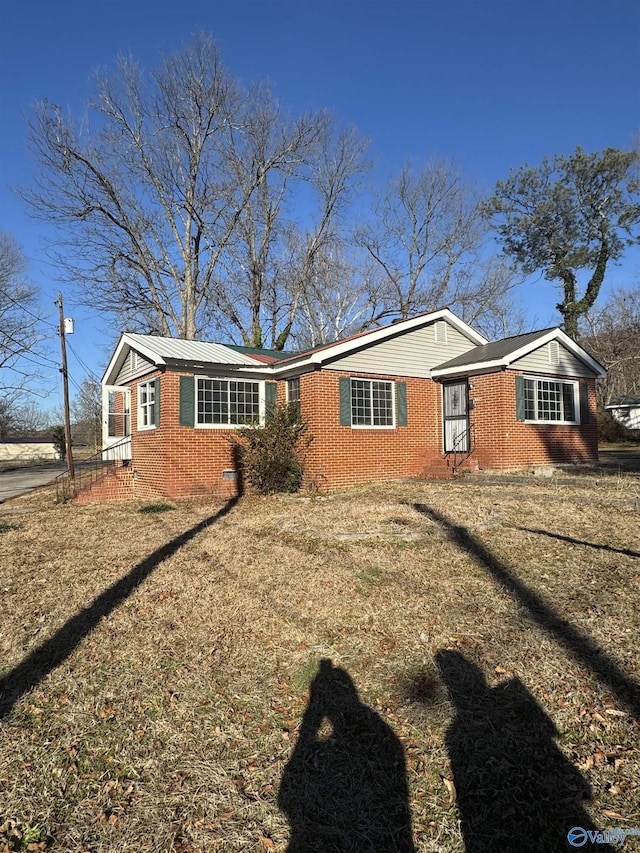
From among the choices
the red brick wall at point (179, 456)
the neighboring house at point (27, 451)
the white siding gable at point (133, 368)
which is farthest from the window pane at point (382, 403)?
the neighboring house at point (27, 451)

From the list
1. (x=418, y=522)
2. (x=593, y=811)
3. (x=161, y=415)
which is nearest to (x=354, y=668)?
(x=593, y=811)

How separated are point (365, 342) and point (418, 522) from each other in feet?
20.0

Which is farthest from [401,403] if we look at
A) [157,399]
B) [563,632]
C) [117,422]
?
[563,632]

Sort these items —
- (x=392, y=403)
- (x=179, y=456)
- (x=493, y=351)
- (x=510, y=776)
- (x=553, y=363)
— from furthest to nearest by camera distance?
(x=553, y=363)
(x=493, y=351)
(x=392, y=403)
(x=179, y=456)
(x=510, y=776)

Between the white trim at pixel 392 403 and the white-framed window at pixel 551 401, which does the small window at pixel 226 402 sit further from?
the white-framed window at pixel 551 401

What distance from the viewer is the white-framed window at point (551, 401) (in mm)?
13281

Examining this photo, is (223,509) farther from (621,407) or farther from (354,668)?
(621,407)

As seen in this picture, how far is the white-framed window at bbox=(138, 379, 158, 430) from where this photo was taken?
12.4m

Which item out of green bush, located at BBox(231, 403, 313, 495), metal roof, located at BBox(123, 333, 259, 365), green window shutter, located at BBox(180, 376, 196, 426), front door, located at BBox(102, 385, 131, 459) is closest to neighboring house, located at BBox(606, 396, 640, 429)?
green bush, located at BBox(231, 403, 313, 495)

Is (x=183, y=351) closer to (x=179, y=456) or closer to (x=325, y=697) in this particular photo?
(x=179, y=456)

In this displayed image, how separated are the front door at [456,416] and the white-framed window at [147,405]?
26.1 feet

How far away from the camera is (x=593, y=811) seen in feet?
7.02

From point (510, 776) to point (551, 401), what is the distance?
1299 cm

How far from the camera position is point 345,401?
40.4 feet
